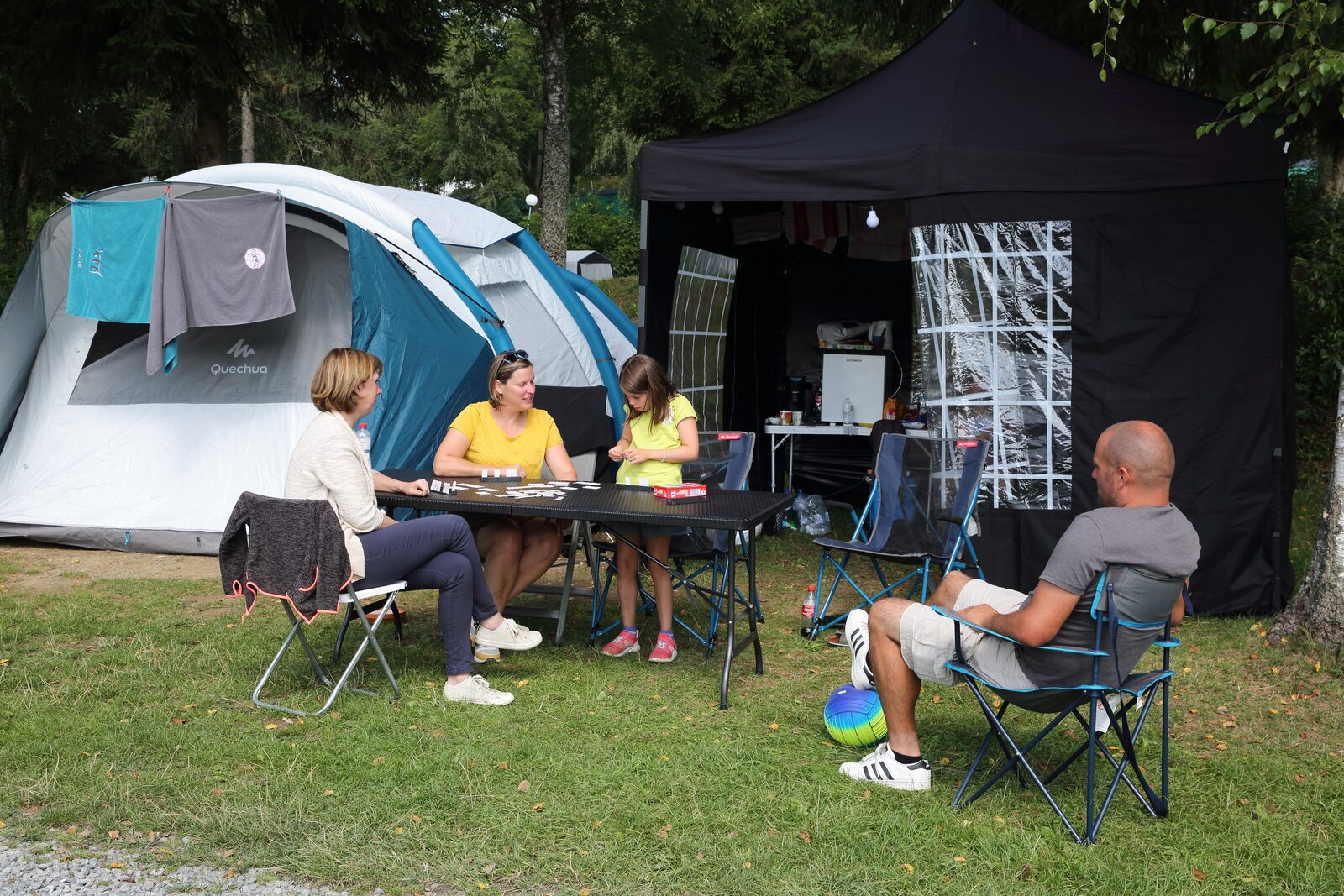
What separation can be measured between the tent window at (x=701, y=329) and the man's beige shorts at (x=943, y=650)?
3.68m

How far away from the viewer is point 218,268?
6234 mm

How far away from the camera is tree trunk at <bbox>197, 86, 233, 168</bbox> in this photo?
9.09 meters

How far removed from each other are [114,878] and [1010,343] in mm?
3939

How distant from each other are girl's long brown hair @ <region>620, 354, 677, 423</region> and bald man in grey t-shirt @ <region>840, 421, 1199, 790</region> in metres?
Result: 1.65

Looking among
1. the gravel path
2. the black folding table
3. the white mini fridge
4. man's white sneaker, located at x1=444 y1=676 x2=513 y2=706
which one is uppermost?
the white mini fridge

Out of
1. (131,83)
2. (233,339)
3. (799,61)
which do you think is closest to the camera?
(233,339)

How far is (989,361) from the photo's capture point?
5.15 m

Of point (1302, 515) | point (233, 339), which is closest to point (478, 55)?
point (233, 339)

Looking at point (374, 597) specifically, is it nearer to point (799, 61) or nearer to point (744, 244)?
point (744, 244)

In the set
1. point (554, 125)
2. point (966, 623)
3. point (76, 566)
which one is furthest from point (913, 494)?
point (554, 125)

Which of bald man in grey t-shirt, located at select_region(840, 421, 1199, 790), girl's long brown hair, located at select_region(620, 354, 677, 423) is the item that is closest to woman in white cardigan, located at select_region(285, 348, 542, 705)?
girl's long brown hair, located at select_region(620, 354, 677, 423)

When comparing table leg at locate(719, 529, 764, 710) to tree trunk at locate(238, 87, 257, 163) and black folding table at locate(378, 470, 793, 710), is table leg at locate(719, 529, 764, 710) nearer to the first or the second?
black folding table at locate(378, 470, 793, 710)

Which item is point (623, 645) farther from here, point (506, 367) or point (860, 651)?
point (860, 651)

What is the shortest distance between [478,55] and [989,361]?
42.3ft
